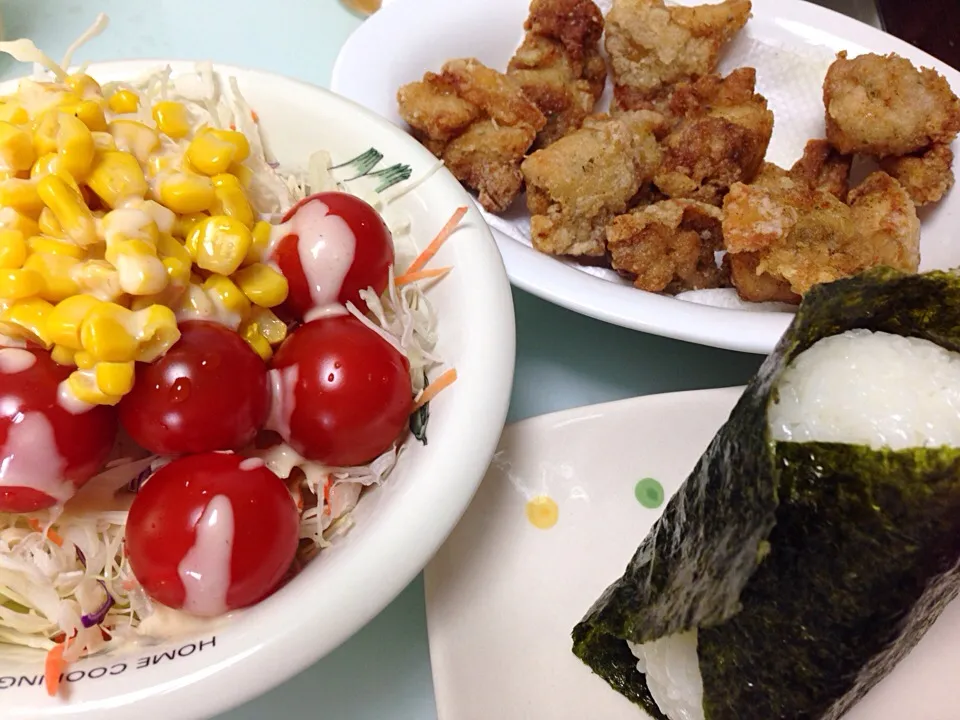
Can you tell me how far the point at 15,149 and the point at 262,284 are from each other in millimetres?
237

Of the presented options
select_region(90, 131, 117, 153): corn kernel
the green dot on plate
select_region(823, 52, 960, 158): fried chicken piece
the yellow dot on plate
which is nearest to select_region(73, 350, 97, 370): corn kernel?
select_region(90, 131, 117, 153): corn kernel

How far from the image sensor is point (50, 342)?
0.60 metres

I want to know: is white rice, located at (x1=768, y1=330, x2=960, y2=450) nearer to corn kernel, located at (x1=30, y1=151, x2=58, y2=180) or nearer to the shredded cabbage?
the shredded cabbage

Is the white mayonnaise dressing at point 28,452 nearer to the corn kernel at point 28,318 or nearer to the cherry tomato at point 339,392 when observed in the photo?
the corn kernel at point 28,318

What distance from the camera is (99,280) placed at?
610 mm

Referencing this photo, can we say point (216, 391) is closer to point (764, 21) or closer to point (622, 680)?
point (622, 680)

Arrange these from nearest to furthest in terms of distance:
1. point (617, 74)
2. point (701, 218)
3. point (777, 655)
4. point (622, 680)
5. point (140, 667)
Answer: point (140, 667)
point (777, 655)
point (622, 680)
point (701, 218)
point (617, 74)

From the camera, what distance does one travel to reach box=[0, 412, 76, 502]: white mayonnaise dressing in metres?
0.58

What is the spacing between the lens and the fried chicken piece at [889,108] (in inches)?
44.7

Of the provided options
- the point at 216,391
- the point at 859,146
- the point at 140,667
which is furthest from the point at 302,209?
the point at 859,146

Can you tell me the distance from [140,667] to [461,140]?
85 cm

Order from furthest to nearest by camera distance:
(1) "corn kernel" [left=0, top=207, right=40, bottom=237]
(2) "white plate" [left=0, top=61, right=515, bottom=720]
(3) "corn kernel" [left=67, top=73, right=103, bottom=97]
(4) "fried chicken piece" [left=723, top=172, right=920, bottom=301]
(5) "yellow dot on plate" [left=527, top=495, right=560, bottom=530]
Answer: (4) "fried chicken piece" [left=723, top=172, right=920, bottom=301]
(5) "yellow dot on plate" [left=527, top=495, right=560, bottom=530]
(3) "corn kernel" [left=67, top=73, right=103, bottom=97]
(1) "corn kernel" [left=0, top=207, right=40, bottom=237]
(2) "white plate" [left=0, top=61, right=515, bottom=720]

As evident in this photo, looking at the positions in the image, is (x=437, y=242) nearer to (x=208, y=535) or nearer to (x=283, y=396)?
(x=283, y=396)

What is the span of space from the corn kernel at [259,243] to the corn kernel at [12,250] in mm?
179
